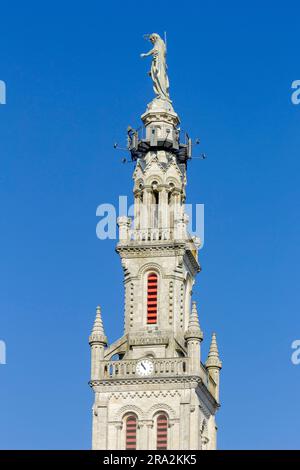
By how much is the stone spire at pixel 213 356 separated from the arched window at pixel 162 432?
7861 mm

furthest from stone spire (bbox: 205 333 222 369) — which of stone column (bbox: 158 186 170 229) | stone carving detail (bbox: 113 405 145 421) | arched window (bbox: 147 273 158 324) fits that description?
stone carving detail (bbox: 113 405 145 421)

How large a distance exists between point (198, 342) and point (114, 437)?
819 centimetres

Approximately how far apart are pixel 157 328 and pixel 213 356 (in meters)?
5.32

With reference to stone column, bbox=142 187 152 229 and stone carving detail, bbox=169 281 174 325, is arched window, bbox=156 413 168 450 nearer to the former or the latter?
stone carving detail, bbox=169 281 174 325

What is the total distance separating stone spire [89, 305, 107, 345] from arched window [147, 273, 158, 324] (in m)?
3.40

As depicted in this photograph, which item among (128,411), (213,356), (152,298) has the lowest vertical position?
(128,411)

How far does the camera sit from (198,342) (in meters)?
150

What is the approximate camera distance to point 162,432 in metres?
148

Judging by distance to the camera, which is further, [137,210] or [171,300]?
[137,210]

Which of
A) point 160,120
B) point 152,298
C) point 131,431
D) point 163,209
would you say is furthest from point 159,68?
point 131,431

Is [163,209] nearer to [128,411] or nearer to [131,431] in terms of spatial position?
[128,411]
